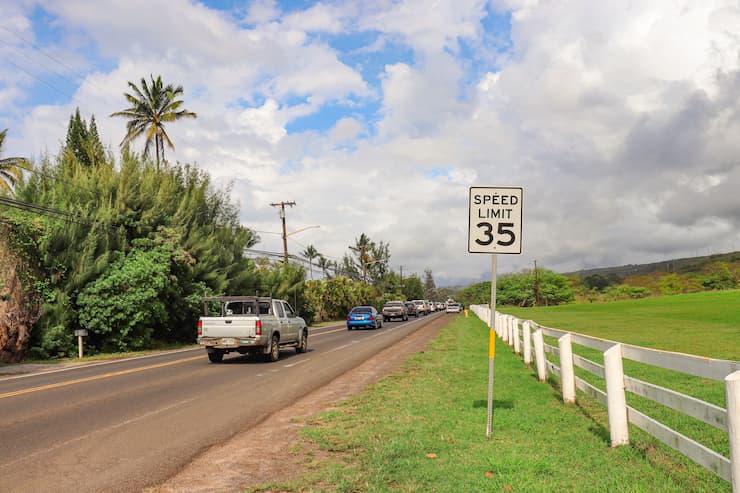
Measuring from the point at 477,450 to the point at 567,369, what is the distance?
3425mm

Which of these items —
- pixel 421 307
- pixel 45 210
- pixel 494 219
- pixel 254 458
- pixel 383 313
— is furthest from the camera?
pixel 421 307

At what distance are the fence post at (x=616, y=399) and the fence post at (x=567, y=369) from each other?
7.93ft

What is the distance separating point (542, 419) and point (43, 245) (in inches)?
825

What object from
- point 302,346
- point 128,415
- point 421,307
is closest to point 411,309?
point 421,307

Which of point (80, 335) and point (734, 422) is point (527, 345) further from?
point (80, 335)

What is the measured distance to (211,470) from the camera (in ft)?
20.1

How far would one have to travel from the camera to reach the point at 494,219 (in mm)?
7473

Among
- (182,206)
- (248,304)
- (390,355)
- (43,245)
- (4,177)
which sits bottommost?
(390,355)

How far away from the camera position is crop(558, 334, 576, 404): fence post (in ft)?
29.7

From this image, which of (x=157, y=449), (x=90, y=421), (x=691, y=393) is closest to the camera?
(x=157, y=449)

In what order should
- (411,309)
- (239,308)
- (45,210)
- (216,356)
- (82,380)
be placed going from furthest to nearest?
(411,309)
(45,210)
(239,308)
(216,356)
(82,380)

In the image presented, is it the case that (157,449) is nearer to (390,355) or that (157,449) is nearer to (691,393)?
(691,393)

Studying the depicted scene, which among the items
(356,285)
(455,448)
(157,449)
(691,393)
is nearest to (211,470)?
(157,449)

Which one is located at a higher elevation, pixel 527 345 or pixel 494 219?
pixel 494 219
